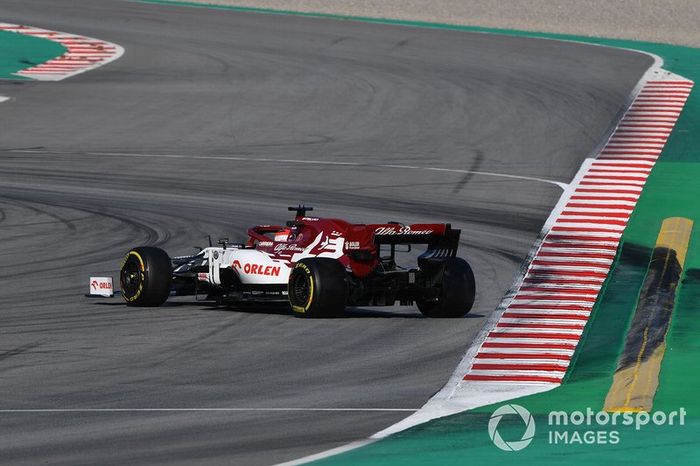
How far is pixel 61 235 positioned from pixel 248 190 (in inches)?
214

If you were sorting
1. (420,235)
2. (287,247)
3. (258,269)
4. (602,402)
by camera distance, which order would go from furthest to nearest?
(287,247) < (258,269) < (420,235) < (602,402)

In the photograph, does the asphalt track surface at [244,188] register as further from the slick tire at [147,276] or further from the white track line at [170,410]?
the slick tire at [147,276]

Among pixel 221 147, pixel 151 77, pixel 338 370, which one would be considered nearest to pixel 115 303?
pixel 338 370

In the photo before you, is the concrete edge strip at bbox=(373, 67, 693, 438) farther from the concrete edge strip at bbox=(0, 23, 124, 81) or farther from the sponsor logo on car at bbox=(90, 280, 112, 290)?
the concrete edge strip at bbox=(0, 23, 124, 81)

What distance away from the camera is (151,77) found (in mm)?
41406

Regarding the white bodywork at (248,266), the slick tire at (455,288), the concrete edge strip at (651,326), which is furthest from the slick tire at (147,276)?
the concrete edge strip at (651,326)

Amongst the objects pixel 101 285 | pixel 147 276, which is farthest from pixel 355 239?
pixel 101 285

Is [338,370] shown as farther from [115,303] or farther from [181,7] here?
[181,7]

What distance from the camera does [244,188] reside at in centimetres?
2912

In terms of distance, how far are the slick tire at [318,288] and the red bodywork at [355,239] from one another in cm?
51

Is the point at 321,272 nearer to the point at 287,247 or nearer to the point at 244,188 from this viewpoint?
the point at 287,247

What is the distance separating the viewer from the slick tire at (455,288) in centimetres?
1834

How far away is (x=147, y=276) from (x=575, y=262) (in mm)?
7064

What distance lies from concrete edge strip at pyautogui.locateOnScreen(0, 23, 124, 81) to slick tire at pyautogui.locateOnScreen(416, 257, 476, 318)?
25.1 m
